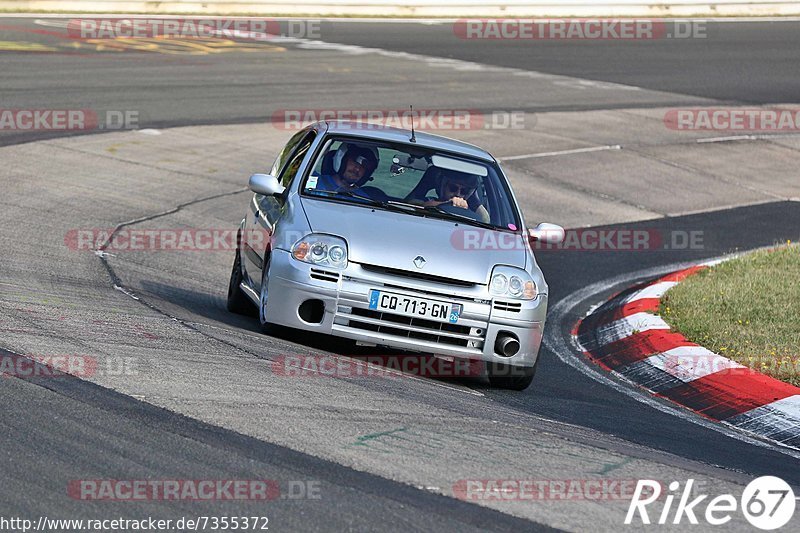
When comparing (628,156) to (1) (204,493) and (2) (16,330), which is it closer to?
(2) (16,330)

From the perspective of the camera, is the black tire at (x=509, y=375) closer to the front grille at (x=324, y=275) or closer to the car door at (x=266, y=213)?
the front grille at (x=324, y=275)

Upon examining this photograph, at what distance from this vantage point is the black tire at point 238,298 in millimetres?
9305

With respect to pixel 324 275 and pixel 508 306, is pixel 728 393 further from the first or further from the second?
pixel 324 275

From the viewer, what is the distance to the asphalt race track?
522 cm

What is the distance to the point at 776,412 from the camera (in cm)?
770

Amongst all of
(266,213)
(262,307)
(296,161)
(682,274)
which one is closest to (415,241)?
(262,307)

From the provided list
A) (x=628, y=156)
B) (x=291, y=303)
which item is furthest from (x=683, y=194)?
(x=291, y=303)

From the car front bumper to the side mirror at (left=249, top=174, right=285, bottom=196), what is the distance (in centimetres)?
95

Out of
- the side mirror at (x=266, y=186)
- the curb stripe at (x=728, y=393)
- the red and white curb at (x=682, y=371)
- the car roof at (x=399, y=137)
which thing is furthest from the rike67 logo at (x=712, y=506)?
the car roof at (x=399, y=137)

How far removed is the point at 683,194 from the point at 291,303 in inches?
381

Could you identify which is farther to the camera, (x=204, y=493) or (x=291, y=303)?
(x=291, y=303)

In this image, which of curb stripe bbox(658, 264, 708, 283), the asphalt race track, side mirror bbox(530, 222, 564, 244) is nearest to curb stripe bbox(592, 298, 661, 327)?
the asphalt race track

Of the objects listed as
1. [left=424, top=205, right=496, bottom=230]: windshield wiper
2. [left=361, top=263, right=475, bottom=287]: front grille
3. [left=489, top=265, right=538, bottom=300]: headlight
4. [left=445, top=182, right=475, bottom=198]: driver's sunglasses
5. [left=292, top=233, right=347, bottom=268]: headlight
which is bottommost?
[left=489, top=265, right=538, bottom=300]: headlight

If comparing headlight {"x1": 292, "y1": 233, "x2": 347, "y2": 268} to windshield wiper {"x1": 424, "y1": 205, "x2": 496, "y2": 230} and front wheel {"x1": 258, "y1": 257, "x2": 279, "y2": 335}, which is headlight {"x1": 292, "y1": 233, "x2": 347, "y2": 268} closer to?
front wheel {"x1": 258, "y1": 257, "x2": 279, "y2": 335}
